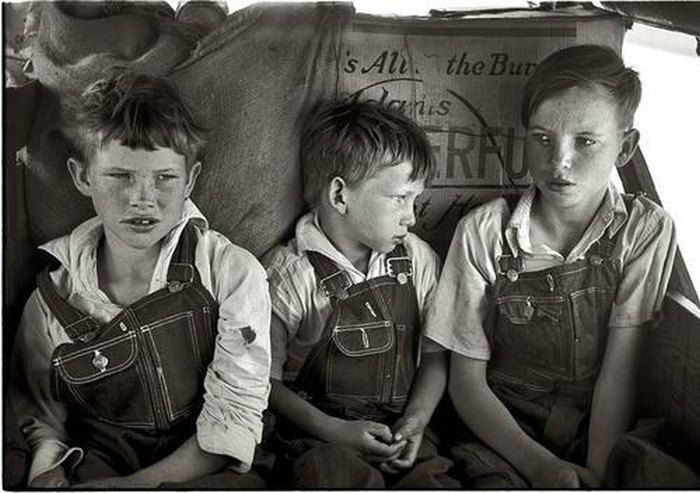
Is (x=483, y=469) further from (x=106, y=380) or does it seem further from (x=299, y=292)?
(x=106, y=380)

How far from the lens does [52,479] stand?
1.71 metres

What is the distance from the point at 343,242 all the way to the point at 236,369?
0.25 metres

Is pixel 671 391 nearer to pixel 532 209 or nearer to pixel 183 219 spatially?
pixel 532 209

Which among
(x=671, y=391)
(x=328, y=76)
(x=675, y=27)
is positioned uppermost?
(x=675, y=27)

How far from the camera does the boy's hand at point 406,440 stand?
68.6 inches

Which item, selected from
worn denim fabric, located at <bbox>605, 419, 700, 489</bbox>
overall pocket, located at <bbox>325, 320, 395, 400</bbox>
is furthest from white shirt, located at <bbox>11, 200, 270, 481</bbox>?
worn denim fabric, located at <bbox>605, 419, 700, 489</bbox>

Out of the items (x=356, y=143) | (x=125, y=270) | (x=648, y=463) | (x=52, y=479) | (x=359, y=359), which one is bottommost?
(x=52, y=479)

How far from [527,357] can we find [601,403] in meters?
0.13

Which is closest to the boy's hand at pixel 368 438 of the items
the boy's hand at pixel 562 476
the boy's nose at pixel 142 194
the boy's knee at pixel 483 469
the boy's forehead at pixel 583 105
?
the boy's knee at pixel 483 469

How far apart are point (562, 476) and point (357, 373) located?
34 centimetres

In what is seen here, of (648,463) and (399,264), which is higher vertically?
(399,264)

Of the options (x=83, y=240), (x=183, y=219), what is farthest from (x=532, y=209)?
(x=83, y=240)

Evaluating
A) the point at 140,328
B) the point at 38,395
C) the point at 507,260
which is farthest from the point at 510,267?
the point at 38,395

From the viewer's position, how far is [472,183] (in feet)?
5.82
